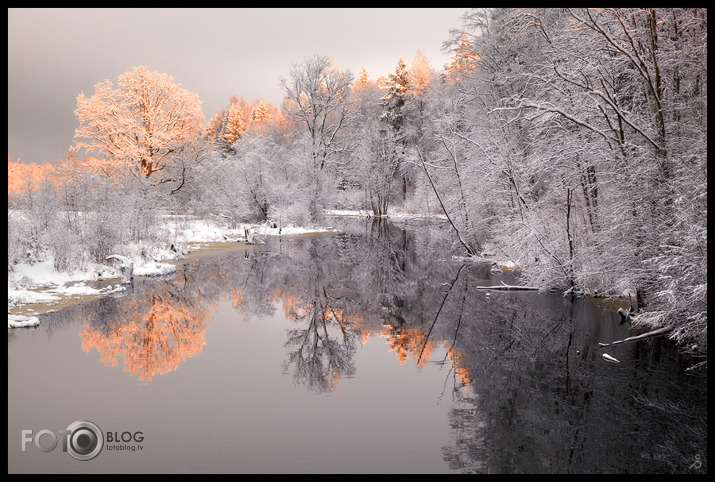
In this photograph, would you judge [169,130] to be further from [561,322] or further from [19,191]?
[561,322]

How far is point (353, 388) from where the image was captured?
22.4ft

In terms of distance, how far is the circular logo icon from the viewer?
5059 mm

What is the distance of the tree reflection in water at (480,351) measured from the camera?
5.08 meters

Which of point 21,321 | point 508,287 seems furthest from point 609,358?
point 21,321

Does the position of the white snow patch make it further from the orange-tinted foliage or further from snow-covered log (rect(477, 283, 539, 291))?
snow-covered log (rect(477, 283, 539, 291))

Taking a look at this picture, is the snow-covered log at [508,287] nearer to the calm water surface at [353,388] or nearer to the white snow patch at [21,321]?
the calm water surface at [353,388]

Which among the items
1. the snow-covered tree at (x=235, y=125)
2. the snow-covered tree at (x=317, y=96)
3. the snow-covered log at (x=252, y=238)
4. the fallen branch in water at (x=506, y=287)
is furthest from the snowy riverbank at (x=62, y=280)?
the snow-covered tree at (x=235, y=125)

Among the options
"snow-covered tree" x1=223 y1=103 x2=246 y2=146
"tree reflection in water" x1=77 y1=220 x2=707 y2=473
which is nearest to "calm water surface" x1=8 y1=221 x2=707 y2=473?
"tree reflection in water" x1=77 y1=220 x2=707 y2=473

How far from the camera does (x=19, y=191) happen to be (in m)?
15.7

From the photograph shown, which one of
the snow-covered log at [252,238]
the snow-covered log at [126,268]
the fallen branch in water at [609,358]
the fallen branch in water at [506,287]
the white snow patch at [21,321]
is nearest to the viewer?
the fallen branch in water at [609,358]

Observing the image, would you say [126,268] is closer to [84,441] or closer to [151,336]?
[151,336]

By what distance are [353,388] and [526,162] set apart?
1004cm

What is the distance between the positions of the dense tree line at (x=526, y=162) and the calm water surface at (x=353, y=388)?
1716 millimetres

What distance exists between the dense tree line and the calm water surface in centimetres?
172
